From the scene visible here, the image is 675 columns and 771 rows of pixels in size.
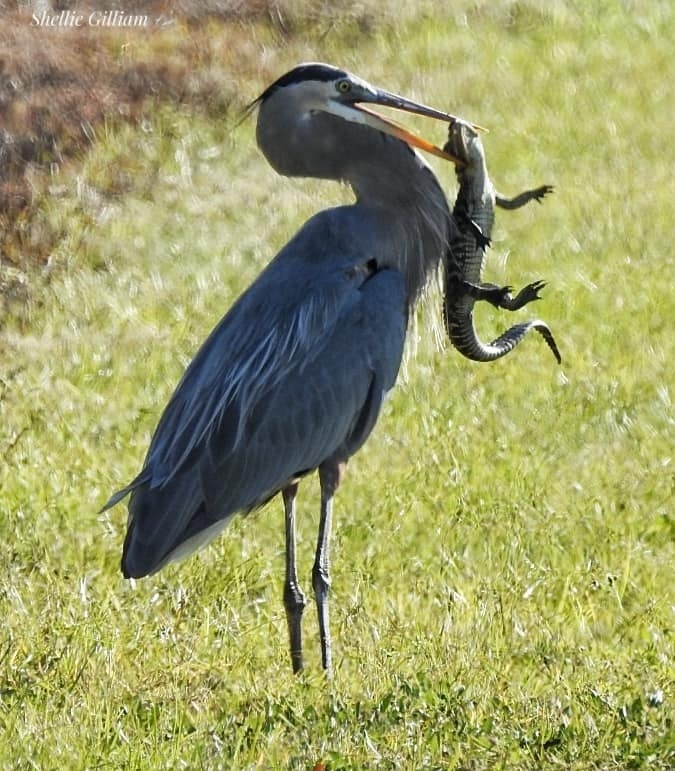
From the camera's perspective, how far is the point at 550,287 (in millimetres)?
9750

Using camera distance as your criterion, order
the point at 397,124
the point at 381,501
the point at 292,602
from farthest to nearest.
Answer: the point at 381,501 → the point at 397,124 → the point at 292,602

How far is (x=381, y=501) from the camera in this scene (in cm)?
718

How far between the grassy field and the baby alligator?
0.84 ft

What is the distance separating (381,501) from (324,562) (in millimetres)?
1273

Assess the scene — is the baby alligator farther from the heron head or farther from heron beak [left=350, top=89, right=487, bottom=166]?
the heron head

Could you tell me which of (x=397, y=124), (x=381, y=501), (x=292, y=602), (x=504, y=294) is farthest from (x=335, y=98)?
(x=381, y=501)

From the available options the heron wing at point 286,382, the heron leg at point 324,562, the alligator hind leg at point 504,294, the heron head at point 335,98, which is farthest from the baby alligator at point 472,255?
the heron leg at point 324,562

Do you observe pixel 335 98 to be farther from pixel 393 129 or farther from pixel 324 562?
pixel 324 562

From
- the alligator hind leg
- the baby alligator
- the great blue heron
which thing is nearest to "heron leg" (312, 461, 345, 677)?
the great blue heron

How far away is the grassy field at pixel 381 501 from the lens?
5.18 metres

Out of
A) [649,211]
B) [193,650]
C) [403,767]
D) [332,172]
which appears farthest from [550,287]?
[403,767]

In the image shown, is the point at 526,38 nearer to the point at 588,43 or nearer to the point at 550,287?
the point at 588,43

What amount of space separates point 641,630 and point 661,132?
288 inches

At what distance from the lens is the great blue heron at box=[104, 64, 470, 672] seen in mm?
5820
